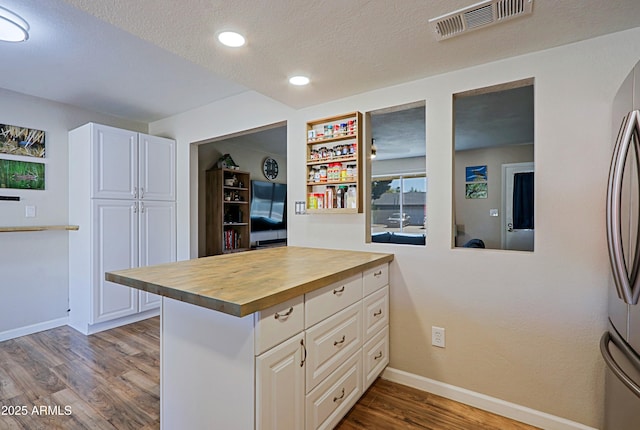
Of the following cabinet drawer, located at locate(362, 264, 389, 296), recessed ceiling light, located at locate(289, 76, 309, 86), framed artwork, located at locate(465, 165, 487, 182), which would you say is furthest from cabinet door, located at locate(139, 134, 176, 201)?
framed artwork, located at locate(465, 165, 487, 182)

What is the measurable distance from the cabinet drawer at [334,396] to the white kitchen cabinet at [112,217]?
274 cm

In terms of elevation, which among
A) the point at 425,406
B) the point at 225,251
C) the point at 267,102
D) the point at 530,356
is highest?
the point at 267,102

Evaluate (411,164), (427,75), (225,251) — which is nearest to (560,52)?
(427,75)

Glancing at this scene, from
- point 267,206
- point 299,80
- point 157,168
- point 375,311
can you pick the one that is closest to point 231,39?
point 299,80

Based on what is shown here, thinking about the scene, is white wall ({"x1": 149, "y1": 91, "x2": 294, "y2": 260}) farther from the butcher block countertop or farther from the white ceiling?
the butcher block countertop

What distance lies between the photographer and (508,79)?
189 centimetres

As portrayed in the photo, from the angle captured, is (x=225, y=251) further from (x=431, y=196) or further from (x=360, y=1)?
(x=360, y=1)

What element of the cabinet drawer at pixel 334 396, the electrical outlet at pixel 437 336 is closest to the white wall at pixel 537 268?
the electrical outlet at pixel 437 336

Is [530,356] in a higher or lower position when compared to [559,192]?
lower

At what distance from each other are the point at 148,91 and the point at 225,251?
91.2 inches

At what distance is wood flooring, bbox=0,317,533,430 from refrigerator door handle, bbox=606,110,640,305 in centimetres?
110

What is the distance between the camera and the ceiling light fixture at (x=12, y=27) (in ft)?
5.88

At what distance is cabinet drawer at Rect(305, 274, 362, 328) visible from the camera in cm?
143

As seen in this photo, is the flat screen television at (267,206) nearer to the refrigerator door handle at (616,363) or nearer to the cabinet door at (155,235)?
the cabinet door at (155,235)
